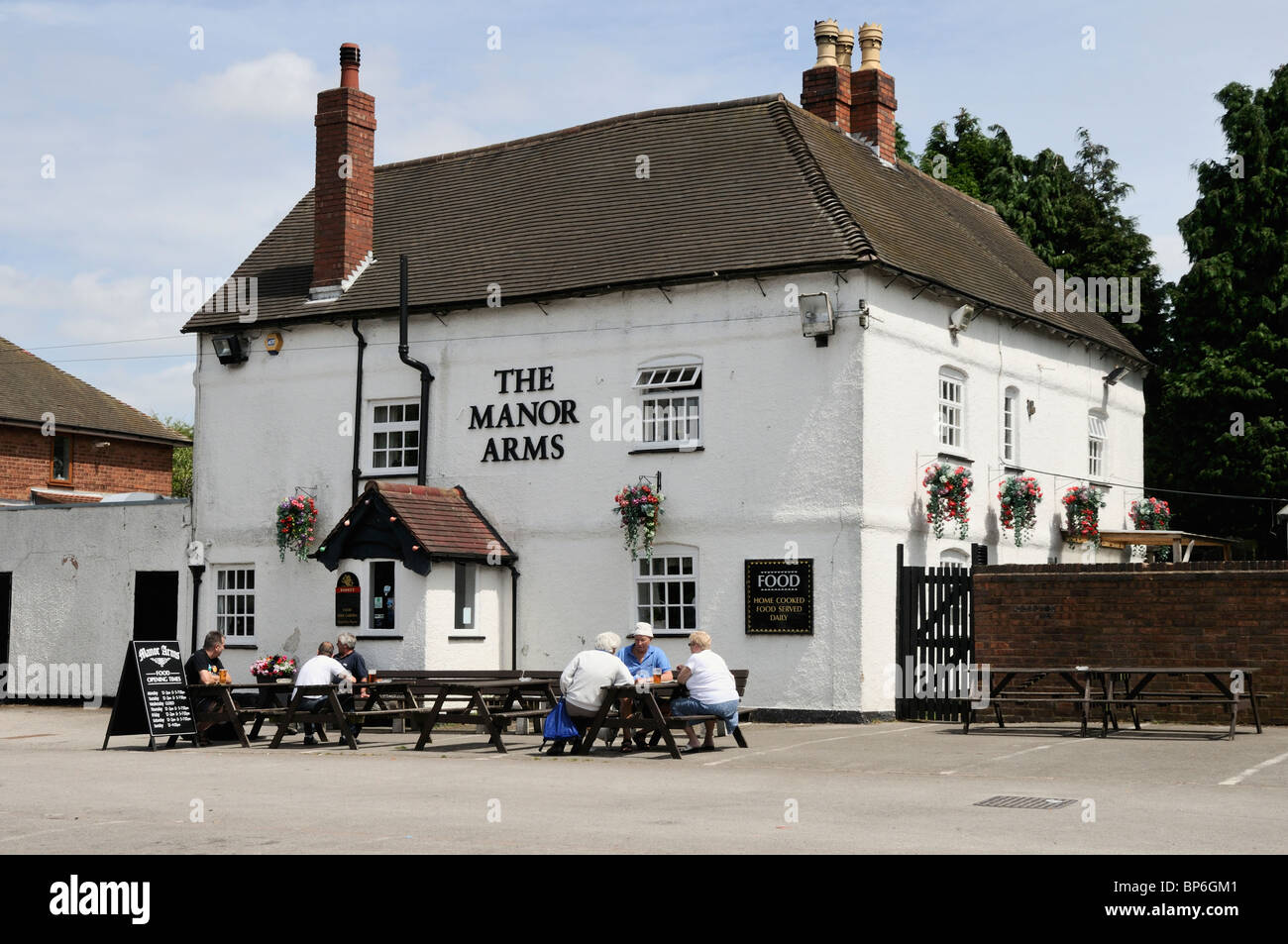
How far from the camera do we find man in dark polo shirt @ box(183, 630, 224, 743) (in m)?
18.6

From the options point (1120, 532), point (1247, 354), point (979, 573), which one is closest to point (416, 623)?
point (979, 573)

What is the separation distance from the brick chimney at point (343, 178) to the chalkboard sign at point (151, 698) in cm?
986

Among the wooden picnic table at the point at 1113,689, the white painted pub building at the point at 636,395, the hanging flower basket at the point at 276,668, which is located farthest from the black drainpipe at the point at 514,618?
the wooden picnic table at the point at 1113,689

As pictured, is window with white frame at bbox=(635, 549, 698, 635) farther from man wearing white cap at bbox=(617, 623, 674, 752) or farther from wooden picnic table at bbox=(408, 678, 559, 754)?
man wearing white cap at bbox=(617, 623, 674, 752)

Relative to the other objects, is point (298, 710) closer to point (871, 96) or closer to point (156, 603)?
point (156, 603)

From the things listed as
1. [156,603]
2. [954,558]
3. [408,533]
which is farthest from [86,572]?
[954,558]

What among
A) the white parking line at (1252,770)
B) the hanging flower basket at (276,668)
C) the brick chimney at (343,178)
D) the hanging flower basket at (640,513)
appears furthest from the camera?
the brick chimney at (343,178)

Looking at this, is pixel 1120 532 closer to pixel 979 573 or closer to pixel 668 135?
pixel 979 573

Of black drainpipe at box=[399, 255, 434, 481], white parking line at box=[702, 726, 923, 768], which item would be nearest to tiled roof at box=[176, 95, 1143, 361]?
black drainpipe at box=[399, 255, 434, 481]

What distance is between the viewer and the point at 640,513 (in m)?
23.4

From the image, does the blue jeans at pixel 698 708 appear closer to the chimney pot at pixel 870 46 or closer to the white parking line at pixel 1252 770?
the white parking line at pixel 1252 770

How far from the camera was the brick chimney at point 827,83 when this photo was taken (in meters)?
28.5

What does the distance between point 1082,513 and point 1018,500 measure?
8.96 feet

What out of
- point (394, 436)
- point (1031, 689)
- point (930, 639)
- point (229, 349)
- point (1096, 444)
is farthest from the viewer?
point (1096, 444)
